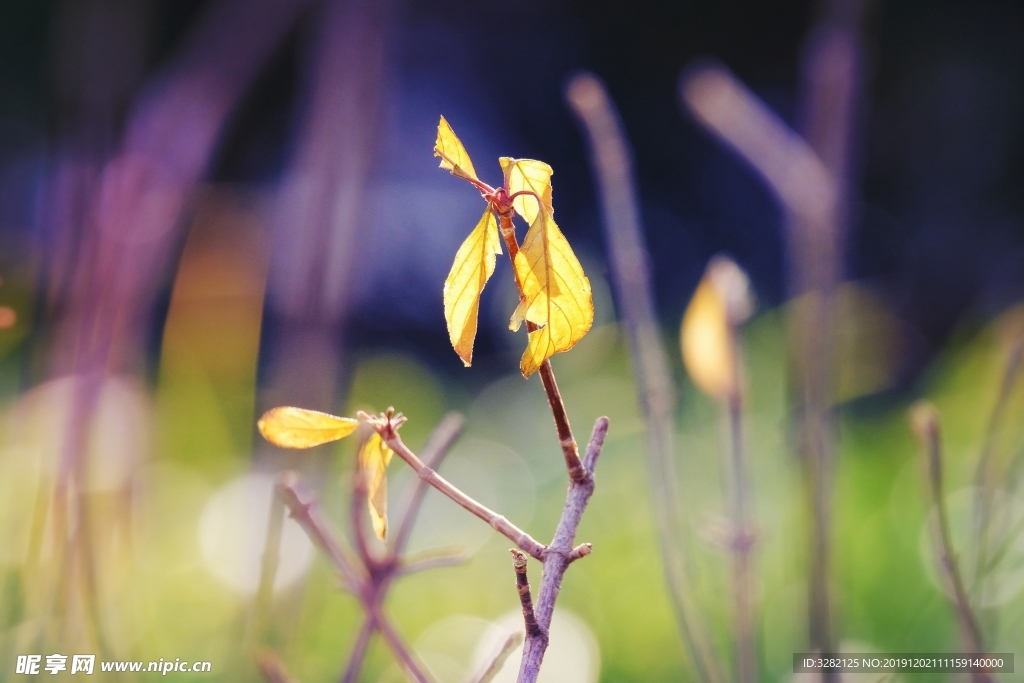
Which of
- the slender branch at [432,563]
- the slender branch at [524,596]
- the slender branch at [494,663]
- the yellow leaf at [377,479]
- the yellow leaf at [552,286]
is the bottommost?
the slender branch at [494,663]

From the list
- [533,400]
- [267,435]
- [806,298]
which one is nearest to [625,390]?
[533,400]

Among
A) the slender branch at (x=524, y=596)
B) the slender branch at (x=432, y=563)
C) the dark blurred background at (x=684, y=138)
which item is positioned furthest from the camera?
the dark blurred background at (x=684, y=138)

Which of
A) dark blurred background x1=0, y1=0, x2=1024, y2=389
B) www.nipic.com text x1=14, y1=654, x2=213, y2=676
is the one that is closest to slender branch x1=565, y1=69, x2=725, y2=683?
www.nipic.com text x1=14, y1=654, x2=213, y2=676

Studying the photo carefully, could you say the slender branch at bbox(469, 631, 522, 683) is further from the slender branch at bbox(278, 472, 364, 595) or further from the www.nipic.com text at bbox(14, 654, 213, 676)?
the www.nipic.com text at bbox(14, 654, 213, 676)

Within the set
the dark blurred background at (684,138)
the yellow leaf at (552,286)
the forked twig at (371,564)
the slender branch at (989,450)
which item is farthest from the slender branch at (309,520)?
the dark blurred background at (684,138)

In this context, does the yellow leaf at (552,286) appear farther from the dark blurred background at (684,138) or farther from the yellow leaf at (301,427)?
the dark blurred background at (684,138)

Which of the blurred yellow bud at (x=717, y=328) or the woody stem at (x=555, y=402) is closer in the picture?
the woody stem at (x=555, y=402)
